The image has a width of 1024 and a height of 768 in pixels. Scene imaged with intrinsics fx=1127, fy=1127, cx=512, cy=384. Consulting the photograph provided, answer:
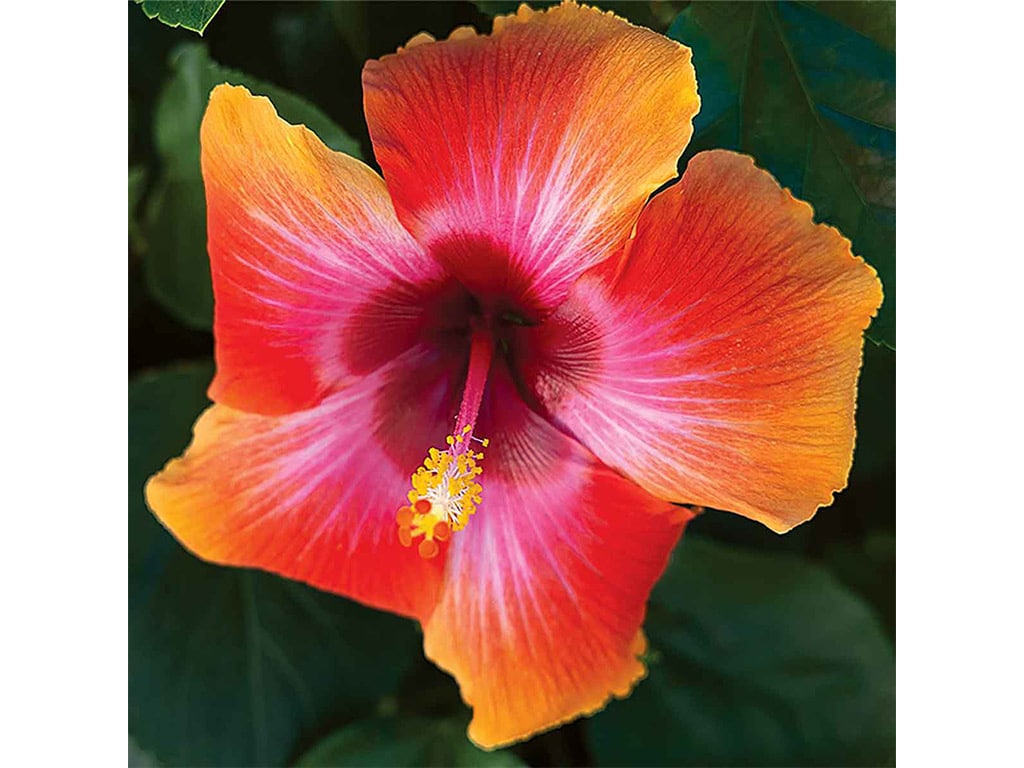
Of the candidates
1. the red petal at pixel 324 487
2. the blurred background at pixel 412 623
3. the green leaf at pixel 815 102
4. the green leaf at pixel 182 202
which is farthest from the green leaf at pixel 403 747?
the green leaf at pixel 815 102

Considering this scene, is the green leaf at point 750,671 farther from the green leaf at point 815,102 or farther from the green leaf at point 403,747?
the green leaf at point 815,102

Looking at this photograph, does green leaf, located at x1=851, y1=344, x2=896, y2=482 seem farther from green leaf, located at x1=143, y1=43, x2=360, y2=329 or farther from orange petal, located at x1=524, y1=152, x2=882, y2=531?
green leaf, located at x1=143, y1=43, x2=360, y2=329

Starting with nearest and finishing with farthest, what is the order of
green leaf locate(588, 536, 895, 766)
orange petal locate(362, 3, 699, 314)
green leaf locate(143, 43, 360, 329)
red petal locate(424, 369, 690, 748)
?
orange petal locate(362, 3, 699, 314), red petal locate(424, 369, 690, 748), green leaf locate(143, 43, 360, 329), green leaf locate(588, 536, 895, 766)

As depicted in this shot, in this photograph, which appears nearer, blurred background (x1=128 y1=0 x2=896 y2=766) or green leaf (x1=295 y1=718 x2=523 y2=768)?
blurred background (x1=128 y1=0 x2=896 y2=766)

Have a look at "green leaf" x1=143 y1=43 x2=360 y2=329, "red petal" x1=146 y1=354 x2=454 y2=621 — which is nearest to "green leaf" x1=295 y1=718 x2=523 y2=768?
"red petal" x1=146 y1=354 x2=454 y2=621

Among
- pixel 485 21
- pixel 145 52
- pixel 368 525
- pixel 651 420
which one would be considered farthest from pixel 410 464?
pixel 145 52

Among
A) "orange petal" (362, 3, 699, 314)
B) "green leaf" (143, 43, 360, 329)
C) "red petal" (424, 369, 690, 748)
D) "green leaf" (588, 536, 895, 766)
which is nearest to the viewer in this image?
"orange petal" (362, 3, 699, 314)

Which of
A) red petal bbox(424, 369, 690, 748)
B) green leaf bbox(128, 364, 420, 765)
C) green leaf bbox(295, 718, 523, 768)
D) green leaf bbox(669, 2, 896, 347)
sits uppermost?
green leaf bbox(669, 2, 896, 347)

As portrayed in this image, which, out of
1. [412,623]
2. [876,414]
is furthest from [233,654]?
[876,414]
